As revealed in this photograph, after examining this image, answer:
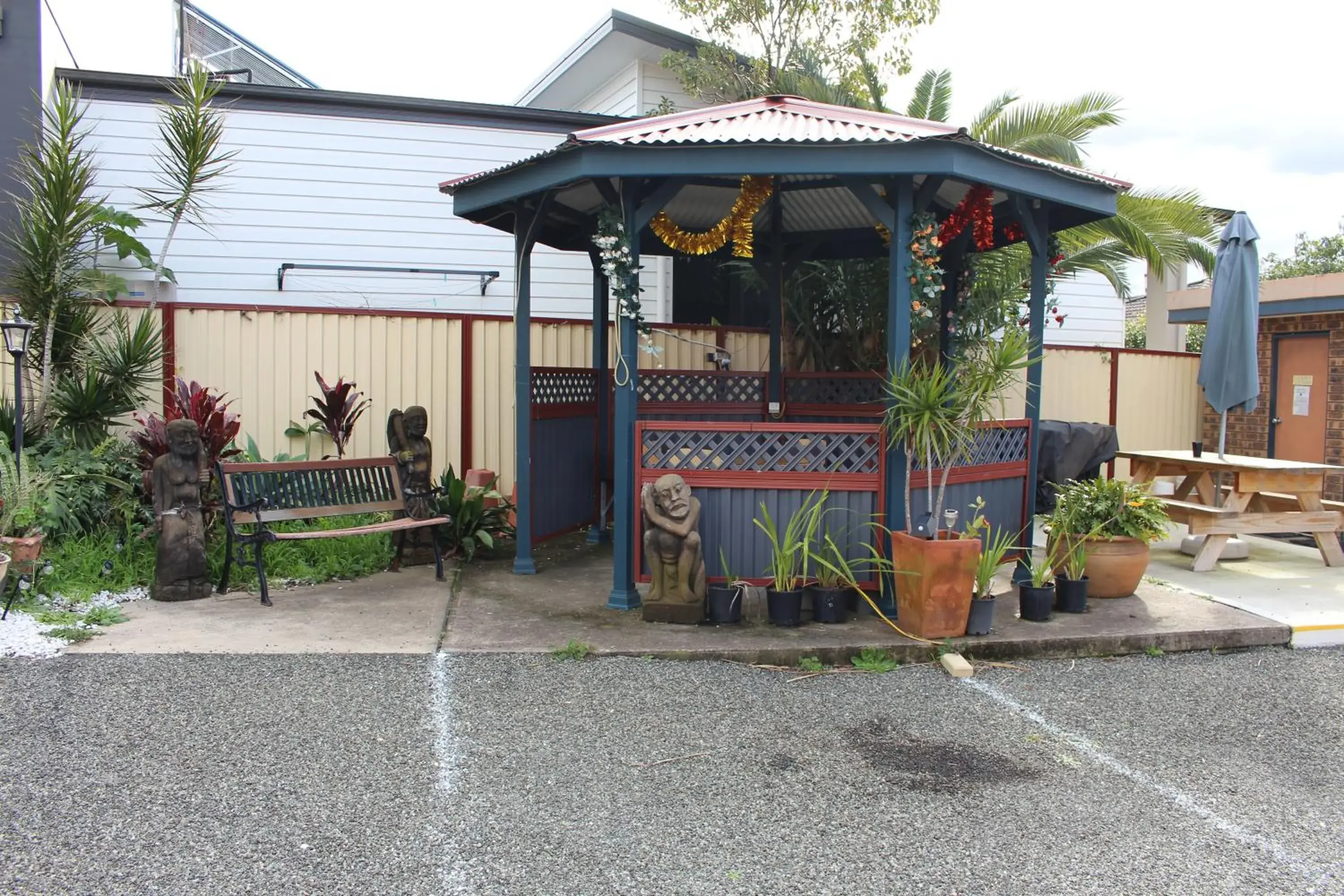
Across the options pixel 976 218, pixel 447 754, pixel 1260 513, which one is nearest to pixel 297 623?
pixel 447 754

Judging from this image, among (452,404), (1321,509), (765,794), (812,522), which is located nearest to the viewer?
(765,794)

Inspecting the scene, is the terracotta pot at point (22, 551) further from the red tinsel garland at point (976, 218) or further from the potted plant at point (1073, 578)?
the potted plant at point (1073, 578)

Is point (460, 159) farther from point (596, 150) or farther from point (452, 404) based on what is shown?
point (596, 150)

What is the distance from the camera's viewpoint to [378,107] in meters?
10.1

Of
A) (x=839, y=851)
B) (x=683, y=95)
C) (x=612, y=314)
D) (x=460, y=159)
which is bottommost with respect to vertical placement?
(x=839, y=851)

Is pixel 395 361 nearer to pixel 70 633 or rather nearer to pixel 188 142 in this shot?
pixel 188 142

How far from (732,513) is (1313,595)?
3.98 metres

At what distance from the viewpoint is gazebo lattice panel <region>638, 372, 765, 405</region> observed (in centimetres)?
817

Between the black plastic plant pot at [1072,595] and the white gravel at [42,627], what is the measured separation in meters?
5.50

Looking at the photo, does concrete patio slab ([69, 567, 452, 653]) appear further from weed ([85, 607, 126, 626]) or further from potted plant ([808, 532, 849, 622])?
potted plant ([808, 532, 849, 622])

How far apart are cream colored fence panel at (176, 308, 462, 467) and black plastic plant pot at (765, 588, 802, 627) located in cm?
443

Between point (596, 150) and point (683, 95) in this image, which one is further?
point (683, 95)

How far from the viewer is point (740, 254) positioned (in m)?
7.95

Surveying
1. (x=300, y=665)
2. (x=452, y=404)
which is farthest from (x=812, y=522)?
(x=452, y=404)
